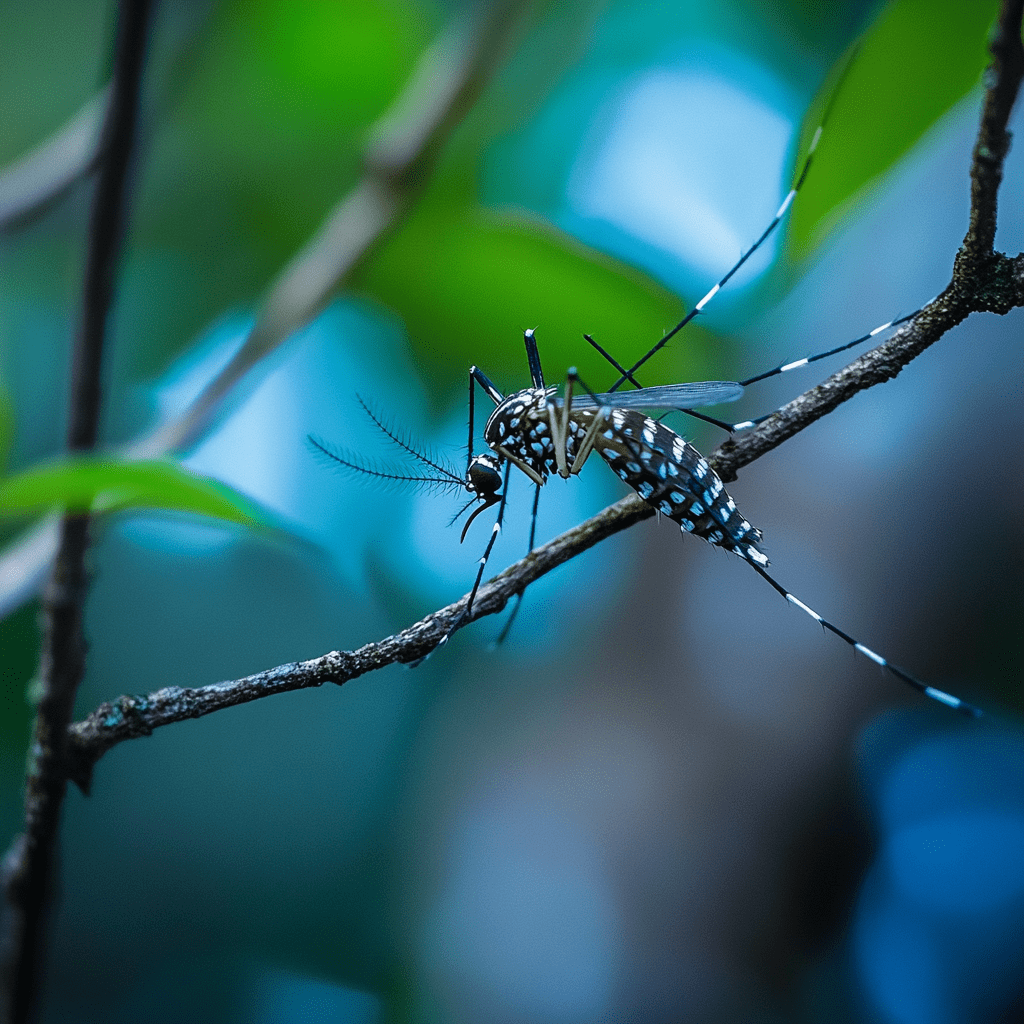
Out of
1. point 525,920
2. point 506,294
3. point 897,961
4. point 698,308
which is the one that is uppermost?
point 506,294

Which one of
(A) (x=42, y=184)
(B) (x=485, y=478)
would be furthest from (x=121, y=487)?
(A) (x=42, y=184)

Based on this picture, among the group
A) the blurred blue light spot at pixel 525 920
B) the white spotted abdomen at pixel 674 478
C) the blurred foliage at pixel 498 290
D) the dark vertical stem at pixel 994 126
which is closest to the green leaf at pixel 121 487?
the white spotted abdomen at pixel 674 478

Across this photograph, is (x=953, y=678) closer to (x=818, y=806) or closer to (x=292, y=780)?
(x=818, y=806)

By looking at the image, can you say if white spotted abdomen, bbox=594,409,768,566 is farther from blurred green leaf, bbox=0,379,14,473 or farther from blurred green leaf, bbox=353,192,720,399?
blurred green leaf, bbox=0,379,14,473

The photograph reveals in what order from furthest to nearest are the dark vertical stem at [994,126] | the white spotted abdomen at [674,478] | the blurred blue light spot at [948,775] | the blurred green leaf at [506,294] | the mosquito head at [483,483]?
1. the blurred blue light spot at [948,775]
2. the blurred green leaf at [506,294]
3. the mosquito head at [483,483]
4. the white spotted abdomen at [674,478]
5. the dark vertical stem at [994,126]

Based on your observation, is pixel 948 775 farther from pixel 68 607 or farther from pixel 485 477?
pixel 68 607

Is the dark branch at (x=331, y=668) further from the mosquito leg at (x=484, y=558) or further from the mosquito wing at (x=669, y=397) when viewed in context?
the mosquito wing at (x=669, y=397)
